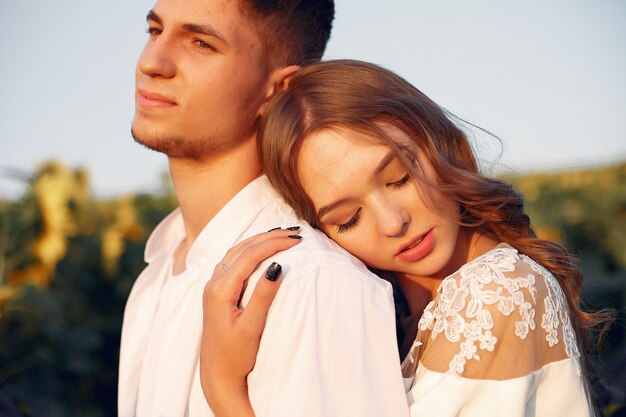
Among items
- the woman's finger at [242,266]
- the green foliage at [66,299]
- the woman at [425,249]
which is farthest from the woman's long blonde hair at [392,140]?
the green foliage at [66,299]

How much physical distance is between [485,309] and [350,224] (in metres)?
0.61

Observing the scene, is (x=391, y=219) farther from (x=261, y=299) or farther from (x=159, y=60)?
(x=159, y=60)

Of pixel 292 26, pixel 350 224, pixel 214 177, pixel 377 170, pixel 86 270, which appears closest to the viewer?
pixel 377 170

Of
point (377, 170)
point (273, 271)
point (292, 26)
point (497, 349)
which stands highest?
point (292, 26)

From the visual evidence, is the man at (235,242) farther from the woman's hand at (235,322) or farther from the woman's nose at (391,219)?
the woman's nose at (391,219)

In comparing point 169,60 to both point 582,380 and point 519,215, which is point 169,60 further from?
point 582,380

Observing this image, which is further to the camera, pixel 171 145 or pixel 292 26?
pixel 292 26

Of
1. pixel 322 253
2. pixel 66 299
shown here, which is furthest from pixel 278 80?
pixel 66 299

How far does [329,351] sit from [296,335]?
11 centimetres

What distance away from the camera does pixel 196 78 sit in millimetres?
2965

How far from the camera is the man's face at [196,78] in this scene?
2979mm

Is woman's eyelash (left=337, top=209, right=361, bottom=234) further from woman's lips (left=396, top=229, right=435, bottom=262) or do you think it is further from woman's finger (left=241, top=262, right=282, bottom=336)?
woman's finger (left=241, top=262, right=282, bottom=336)

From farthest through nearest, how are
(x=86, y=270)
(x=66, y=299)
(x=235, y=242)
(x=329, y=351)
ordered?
1. (x=86, y=270)
2. (x=66, y=299)
3. (x=235, y=242)
4. (x=329, y=351)

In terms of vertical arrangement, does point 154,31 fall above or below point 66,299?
above
